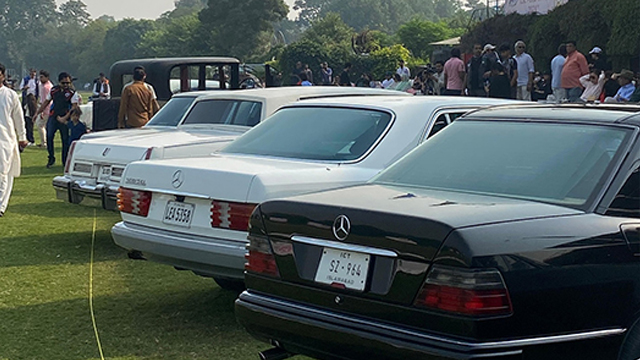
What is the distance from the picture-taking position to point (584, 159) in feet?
14.4

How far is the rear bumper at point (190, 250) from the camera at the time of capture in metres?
5.89

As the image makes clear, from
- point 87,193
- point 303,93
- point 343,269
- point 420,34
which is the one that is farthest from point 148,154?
point 420,34

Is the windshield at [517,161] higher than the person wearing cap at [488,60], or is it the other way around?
the person wearing cap at [488,60]

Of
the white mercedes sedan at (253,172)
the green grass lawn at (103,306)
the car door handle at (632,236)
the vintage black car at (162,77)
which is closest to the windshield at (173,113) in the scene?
the green grass lawn at (103,306)

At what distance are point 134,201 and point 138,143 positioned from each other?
105 inches

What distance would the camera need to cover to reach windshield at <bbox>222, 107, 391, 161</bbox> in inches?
264

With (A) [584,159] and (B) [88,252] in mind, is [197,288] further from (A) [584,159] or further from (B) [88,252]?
(A) [584,159]

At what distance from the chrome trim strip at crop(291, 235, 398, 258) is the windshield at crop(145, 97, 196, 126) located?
7.33 meters

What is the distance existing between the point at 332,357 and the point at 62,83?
45.5ft

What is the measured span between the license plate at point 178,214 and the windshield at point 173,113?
16.8ft

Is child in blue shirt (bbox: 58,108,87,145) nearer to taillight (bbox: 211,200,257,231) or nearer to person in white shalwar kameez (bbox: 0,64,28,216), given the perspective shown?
person in white shalwar kameez (bbox: 0,64,28,216)

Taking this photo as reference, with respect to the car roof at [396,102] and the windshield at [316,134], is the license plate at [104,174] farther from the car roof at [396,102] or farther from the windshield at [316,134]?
the car roof at [396,102]

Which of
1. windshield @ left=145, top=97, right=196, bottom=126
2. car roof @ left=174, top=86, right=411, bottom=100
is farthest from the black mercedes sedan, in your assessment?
windshield @ left=145, top=97, right=196, bottom=126

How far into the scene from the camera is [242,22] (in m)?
85.2
